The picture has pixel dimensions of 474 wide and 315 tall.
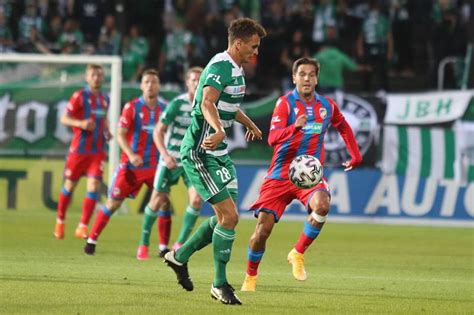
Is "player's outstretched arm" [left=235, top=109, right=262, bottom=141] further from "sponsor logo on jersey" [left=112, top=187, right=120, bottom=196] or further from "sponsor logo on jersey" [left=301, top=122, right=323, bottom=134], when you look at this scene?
"sponsor logo on jersey" [left=112, top=187, right=120, bottom=196]

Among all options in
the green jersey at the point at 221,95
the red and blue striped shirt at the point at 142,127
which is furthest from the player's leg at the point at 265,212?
the red and blue striped shirt at the point at 142,127

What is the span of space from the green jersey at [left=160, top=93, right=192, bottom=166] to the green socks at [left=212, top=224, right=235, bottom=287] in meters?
4.25

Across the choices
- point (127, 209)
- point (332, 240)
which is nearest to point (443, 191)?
point (332, 240)

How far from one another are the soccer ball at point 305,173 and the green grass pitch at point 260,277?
3.01 ft

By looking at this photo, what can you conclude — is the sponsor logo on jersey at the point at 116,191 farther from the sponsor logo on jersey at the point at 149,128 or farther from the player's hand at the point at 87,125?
the player's hand at the point at 87,125

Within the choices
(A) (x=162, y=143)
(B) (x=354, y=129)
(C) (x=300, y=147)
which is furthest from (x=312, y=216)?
(B) (x=354, y=129)

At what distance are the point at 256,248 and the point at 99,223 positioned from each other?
3.85m

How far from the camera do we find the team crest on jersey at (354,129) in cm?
2028

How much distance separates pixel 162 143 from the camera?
13.2 meters

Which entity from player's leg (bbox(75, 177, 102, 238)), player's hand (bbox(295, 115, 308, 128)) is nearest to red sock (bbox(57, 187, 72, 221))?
player's leg (bbox(75, 177, 102, 238))

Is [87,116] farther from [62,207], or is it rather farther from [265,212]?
[265,212]

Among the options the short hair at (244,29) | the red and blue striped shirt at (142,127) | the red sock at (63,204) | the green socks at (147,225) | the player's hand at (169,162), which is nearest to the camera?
the short hair at (244,29)

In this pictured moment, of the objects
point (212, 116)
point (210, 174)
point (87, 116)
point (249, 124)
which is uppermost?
point (212, 116)

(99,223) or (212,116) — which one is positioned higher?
(212,116)
